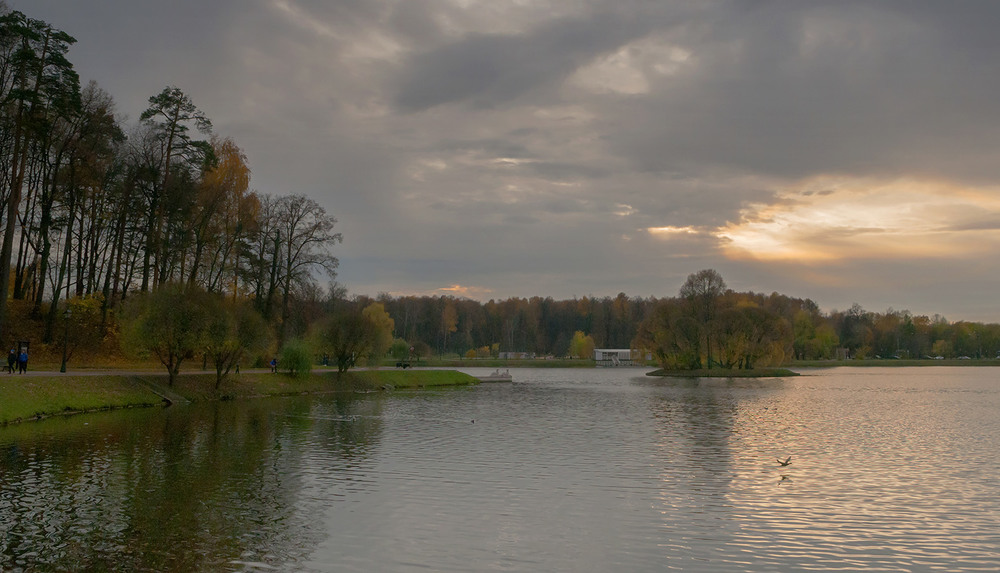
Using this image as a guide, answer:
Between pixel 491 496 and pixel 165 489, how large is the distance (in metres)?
8.60

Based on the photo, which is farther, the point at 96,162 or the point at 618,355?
the point at 618,355

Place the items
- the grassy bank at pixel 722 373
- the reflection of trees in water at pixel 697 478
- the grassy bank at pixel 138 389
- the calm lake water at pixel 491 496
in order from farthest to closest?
the grassy bank at pixel 722 373, the grassy bank at pixel 138 389, the reflection of trees in water at pixel 697 478, the calm lake water at pixel 491 496

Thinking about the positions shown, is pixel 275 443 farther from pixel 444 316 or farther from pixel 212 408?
pixel 444 316

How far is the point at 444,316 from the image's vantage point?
199125mm

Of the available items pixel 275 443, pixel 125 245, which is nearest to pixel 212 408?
pixel 275 443

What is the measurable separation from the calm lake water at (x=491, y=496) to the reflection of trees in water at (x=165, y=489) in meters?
0.08

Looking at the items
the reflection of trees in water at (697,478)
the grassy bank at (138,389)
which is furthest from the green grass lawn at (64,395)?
the reflection of trees in water at (697,478)

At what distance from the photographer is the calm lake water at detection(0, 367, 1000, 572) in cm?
1369

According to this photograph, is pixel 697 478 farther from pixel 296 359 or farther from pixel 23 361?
pixel 296 359

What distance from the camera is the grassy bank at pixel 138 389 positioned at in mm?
35281

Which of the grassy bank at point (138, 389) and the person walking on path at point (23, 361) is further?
the person walking on path at point (23, 361)

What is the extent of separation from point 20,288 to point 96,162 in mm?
14746

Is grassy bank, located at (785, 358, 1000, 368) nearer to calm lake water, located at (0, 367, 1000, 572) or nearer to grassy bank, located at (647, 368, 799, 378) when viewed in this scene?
grassy bank, located at (647, 368, 799, 378)

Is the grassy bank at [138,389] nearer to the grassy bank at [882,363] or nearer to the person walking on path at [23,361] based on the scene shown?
the person walking on path at [23,361]
